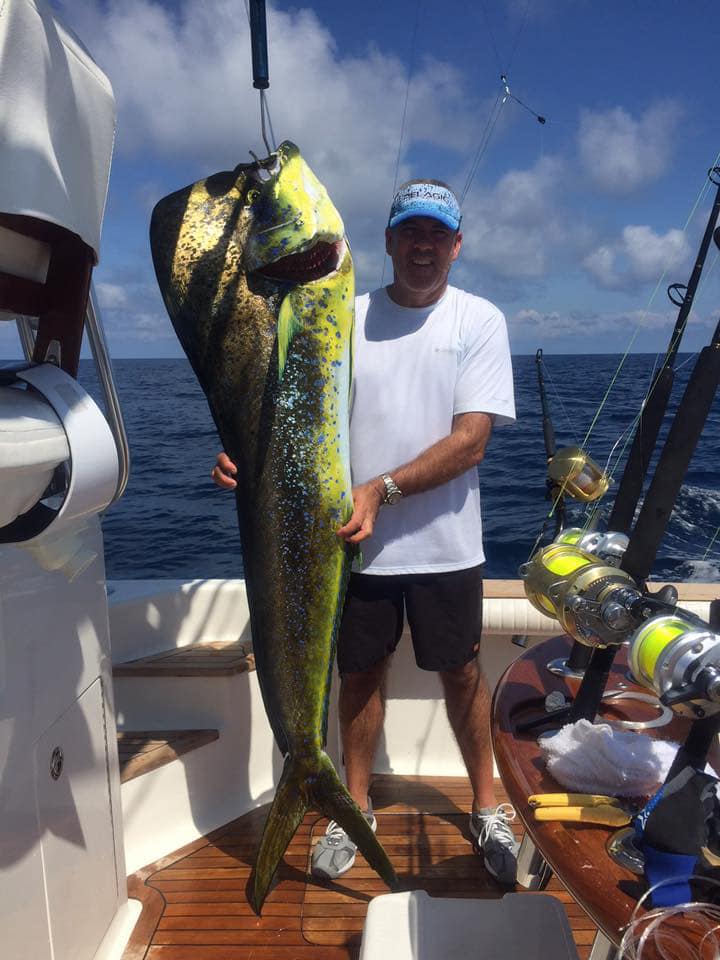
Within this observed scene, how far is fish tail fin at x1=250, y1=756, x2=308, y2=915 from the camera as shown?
6.06ft

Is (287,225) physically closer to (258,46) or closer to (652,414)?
(258,46)

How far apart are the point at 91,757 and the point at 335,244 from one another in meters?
1.42

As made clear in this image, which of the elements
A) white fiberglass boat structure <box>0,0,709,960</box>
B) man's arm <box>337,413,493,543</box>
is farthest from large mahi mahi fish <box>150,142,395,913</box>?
man's arm <box>337,413,493,543</box>

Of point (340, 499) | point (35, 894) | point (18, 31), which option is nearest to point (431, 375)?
point (340, 499)

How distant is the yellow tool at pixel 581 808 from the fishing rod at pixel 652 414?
2.72 feet

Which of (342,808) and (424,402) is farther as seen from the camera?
(424,402)

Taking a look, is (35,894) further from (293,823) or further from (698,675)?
(698,675)

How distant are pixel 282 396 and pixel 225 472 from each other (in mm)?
260

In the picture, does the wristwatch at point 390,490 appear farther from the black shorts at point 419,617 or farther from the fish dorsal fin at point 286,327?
the fish dorsal fin at point 286,327

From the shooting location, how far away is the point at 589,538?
171cm

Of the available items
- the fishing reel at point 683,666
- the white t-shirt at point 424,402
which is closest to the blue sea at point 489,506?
the white t-shirt at point 424,402

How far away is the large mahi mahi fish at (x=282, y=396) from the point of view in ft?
5.62

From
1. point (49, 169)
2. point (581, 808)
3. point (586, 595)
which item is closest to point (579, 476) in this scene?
point (586, 595)

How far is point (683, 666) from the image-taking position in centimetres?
106
